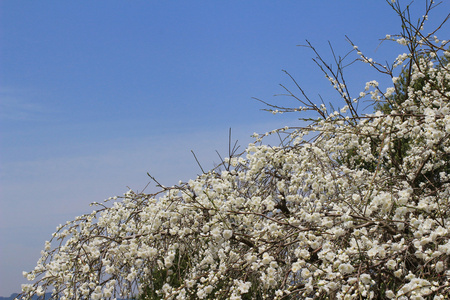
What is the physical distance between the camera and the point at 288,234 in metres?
3.80

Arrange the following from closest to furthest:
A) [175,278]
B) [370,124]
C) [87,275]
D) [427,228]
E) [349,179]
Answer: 1. [427,228]
2. [87,275]
3. [349,179]
4. [370,124]
5. [175,278]

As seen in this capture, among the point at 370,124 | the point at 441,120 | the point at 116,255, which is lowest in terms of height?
the point at 116,255

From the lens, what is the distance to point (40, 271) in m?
4.16

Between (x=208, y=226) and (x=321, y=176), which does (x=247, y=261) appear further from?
(x=321, y=176)

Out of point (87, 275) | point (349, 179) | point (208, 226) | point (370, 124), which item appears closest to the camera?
point (208, 226)

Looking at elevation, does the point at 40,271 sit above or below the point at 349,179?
below

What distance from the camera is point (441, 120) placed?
3.78m

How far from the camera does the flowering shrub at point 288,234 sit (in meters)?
3.19

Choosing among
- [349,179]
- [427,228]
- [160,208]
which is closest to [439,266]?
[427,228]

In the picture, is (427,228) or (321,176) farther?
(321,176)

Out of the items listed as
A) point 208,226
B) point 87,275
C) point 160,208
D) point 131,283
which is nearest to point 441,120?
point 208,226

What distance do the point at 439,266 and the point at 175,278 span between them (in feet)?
10.7

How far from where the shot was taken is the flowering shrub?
10.5ft

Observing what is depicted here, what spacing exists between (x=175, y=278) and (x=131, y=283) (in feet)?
5.15
